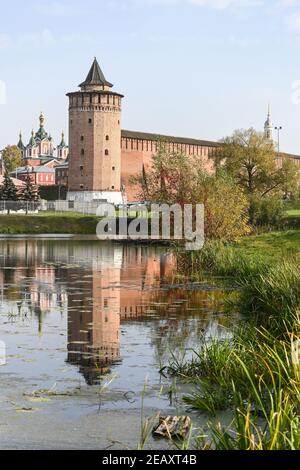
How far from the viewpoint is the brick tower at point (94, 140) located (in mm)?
59000

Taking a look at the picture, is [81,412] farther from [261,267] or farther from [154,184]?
[154,184]

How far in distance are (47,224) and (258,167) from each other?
450 inches

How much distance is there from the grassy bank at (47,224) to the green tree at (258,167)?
7796 mm

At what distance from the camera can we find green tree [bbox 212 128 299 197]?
4191 centimetres

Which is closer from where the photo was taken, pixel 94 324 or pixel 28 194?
pixel 94 324

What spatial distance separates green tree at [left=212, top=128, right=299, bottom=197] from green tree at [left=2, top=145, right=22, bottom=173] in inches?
2094

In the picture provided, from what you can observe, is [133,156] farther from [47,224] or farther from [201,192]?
[201,192]

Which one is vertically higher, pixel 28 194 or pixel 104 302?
pixel 28 194

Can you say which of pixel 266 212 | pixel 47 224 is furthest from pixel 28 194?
pixel 266 212

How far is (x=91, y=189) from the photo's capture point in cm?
5947

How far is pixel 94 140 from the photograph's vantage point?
59000mm

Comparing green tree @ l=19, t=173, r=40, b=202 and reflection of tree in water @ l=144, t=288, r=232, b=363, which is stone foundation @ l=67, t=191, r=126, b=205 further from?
reflection of tree in water @ l=144, t=288, r=232, b=363

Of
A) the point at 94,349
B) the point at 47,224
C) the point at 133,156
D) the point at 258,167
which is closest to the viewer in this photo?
the point at 94,349

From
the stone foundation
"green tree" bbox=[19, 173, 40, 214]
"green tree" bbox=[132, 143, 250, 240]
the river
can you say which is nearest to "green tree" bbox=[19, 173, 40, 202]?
"green tree" bbox=[19, 173, 40, 214]
